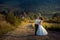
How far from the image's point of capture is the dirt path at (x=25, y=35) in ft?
11.6

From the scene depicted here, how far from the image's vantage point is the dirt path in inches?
139

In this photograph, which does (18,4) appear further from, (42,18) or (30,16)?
(42,18)

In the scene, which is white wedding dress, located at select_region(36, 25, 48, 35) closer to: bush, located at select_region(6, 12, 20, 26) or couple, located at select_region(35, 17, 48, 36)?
couple, located at select_region(35, 17, 48, 36)

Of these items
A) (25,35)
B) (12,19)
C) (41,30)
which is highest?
(12,19)

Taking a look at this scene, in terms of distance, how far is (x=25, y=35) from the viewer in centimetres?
366

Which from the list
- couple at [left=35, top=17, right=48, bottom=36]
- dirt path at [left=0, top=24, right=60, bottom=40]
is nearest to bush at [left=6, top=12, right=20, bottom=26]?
dirt path at [left=0, top=24, right=60, bottom=40]

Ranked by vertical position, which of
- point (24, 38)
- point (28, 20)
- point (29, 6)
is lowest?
point (24, 38)

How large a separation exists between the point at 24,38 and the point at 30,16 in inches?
19.8

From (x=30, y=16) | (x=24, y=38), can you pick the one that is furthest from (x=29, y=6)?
(x=24, y=38)

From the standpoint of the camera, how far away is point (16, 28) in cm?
377

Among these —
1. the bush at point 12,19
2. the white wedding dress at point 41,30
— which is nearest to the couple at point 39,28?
the white wedding dress at point 41,30

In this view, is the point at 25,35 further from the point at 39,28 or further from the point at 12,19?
the point at 12,19

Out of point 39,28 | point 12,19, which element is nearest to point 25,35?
point 39,28

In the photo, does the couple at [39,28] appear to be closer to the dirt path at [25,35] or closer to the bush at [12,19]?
the dirt path at [25,35]
